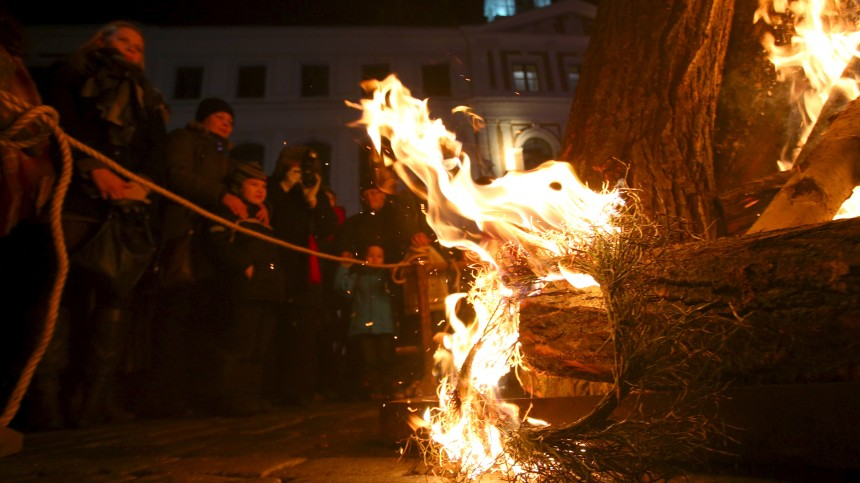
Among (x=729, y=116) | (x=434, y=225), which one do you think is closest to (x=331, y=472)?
(x=434, y=225)

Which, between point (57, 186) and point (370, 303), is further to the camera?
point (370, 303)

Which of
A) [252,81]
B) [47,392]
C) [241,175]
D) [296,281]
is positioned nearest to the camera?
[47,392]

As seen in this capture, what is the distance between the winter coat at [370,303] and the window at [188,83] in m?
23.0

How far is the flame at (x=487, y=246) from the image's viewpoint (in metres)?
1.68

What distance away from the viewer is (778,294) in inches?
58.9

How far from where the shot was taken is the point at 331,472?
1.84m

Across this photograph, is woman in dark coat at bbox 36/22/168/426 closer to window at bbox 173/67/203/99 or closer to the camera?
the camera

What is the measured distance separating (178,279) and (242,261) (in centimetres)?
52

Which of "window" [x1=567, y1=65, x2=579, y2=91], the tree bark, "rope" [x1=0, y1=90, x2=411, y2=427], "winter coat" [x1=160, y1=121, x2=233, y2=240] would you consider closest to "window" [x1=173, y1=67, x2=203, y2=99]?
"window" [x1=567, y1=65, x2=579, y2=91]

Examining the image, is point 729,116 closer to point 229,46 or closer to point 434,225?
point 434,225

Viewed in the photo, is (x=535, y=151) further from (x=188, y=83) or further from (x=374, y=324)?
(x=374, y=324)

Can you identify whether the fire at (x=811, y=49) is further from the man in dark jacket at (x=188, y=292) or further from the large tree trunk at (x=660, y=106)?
the man in dark jacket at (x=188, y=292)

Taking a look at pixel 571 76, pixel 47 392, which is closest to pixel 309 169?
pixel 47 392

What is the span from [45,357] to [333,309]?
9.81ft
